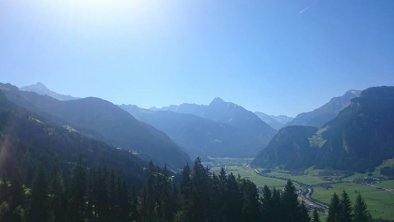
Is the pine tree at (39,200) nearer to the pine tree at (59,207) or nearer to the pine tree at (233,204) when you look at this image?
the pine tree at (59,207)

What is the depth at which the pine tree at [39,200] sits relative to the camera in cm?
9306

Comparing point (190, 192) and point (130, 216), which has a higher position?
point (190, 192)

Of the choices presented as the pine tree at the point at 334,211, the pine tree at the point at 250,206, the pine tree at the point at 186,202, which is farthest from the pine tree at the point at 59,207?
the pine tree at the point at 334,211

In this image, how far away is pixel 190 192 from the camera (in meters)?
111

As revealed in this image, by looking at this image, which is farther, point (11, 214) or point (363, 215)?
point (363, 215)

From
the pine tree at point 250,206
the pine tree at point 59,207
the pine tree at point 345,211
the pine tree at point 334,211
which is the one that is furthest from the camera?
the pine tree at point 334,211

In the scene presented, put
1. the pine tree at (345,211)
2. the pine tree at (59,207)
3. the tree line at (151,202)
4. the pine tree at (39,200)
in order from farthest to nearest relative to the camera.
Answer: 1. the pine tree at (345,211)
2. the tree line at (151,202)
3. the pine tree at (59,207)
4. the pine tree at (39,200)

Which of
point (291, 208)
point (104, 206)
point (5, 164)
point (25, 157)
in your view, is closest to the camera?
point (104, 206)

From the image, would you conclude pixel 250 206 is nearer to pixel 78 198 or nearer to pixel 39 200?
pixel 78 198

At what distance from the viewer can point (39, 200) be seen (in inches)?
3725

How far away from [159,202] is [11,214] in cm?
3814

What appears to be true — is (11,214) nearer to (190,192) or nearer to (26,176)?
(190,192)

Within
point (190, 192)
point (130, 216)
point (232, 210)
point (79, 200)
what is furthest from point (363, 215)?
point (79, 200)

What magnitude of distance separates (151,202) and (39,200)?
105 ft
